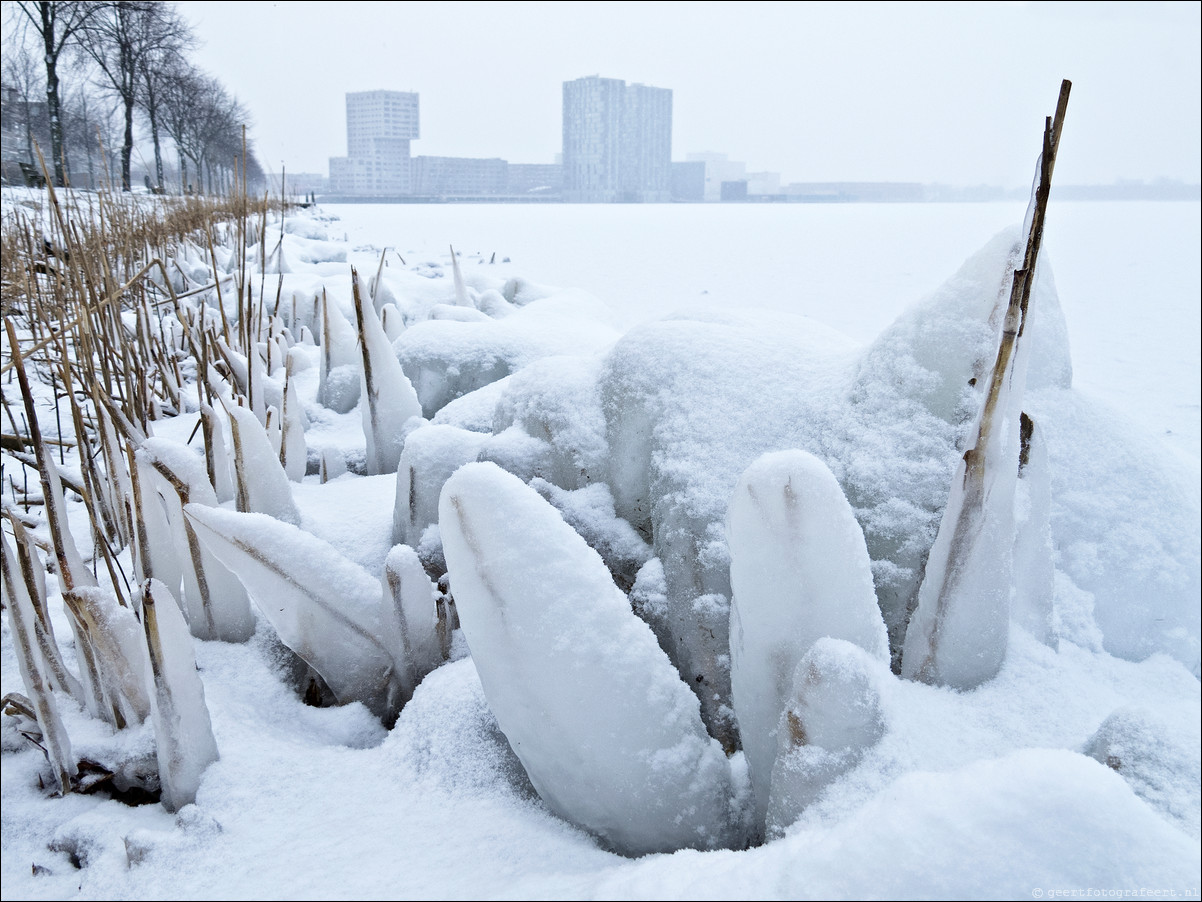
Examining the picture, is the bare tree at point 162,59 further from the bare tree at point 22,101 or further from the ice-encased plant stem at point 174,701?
the ice-encased plant stem at point 174,701

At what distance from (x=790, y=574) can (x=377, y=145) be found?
43768 mm

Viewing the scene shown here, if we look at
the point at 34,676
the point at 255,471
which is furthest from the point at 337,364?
the point at 34,676

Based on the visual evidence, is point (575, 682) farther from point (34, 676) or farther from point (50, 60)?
point (50, 60)

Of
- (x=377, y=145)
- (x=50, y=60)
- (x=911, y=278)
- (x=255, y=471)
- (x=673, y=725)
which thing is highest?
(x=377, y=145)

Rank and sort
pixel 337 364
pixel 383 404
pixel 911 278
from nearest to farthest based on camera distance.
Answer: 1. pixel 383 404
2. pixel 337 364
3. pixel 911 278

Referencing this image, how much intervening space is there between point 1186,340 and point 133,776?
378 centimetres

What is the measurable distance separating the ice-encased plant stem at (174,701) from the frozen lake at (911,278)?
91 cm

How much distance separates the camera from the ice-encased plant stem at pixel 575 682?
0.68m

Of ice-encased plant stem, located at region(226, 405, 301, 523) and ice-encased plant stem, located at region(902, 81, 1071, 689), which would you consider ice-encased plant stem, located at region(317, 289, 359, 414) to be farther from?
ice-encased plant stem, located at region(902, 81, 1071, 689)

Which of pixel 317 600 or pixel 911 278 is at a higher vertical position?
pixel 911 278

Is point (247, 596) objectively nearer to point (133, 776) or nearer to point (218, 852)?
point (133, 776)

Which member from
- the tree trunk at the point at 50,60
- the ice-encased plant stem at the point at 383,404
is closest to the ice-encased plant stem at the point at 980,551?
the ice-encased plant stem at the point at 383,404

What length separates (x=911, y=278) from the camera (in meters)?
5.86

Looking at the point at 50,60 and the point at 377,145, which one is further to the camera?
the point at 377,145
